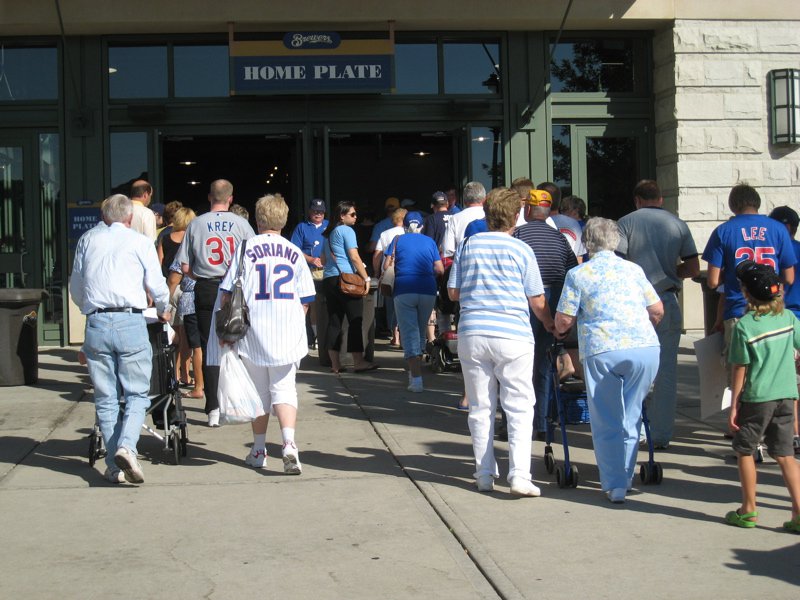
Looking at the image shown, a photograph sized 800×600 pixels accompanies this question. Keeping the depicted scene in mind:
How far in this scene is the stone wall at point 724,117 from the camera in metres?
15.5

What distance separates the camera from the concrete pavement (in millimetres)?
5281

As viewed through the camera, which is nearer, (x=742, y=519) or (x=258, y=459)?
(x=742, y=519)

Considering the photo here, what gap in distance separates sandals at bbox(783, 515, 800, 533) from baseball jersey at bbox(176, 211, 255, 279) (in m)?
5.07

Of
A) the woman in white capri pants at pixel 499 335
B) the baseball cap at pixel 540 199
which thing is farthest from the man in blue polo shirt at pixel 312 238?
the woman in white capri pants at pixel 499 335

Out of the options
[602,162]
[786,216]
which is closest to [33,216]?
[602,162]

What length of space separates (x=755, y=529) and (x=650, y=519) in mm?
574

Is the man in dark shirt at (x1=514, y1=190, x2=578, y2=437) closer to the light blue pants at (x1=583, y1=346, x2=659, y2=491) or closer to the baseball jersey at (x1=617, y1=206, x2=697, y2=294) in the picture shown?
the baseball jersey at (x1=617, y1=206, x2=697, y2=294)

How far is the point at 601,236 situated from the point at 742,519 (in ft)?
6.19

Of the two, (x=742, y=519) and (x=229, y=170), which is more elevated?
(x=229, y=170)

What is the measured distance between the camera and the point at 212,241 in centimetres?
948

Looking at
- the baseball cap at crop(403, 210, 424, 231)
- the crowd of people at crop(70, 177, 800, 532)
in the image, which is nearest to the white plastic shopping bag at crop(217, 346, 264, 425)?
the crowd of people at crop(70, 177, 800, 532)

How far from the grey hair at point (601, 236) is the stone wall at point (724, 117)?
29.2ft

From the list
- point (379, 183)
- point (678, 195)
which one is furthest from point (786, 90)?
point (379, 183)

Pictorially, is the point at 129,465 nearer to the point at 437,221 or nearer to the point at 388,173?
the point at 437,221
